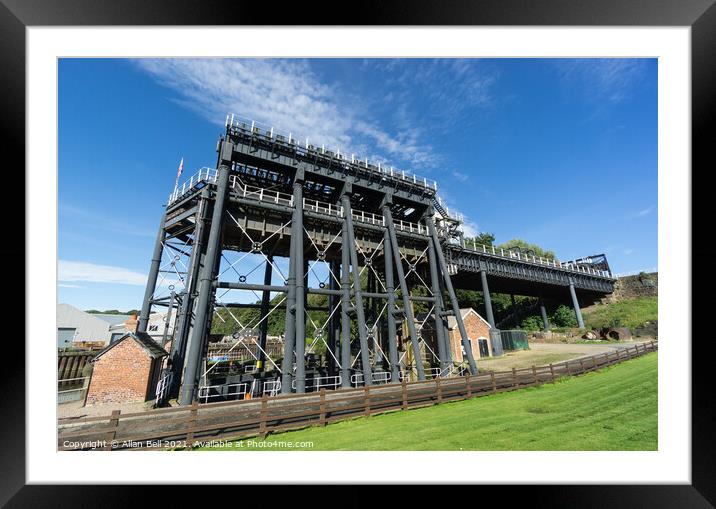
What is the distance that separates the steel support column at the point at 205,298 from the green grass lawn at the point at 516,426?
4.87 metres

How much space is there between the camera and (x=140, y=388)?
9.72 meters

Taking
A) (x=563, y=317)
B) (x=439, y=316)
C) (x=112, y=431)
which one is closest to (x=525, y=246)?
(x=563, y=317)

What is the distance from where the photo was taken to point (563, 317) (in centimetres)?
3183

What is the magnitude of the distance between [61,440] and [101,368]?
4.81 m

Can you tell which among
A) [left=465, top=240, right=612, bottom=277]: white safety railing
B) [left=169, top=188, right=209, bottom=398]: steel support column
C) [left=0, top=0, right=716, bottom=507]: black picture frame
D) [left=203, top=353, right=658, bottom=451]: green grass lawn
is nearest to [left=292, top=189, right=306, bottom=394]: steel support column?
[left=203, top=353, right=658, bottom=451]: green grass lawn

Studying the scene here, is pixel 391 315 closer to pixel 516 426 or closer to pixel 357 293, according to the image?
pixel 357 293

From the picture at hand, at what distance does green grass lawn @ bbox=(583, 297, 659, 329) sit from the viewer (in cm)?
2244
